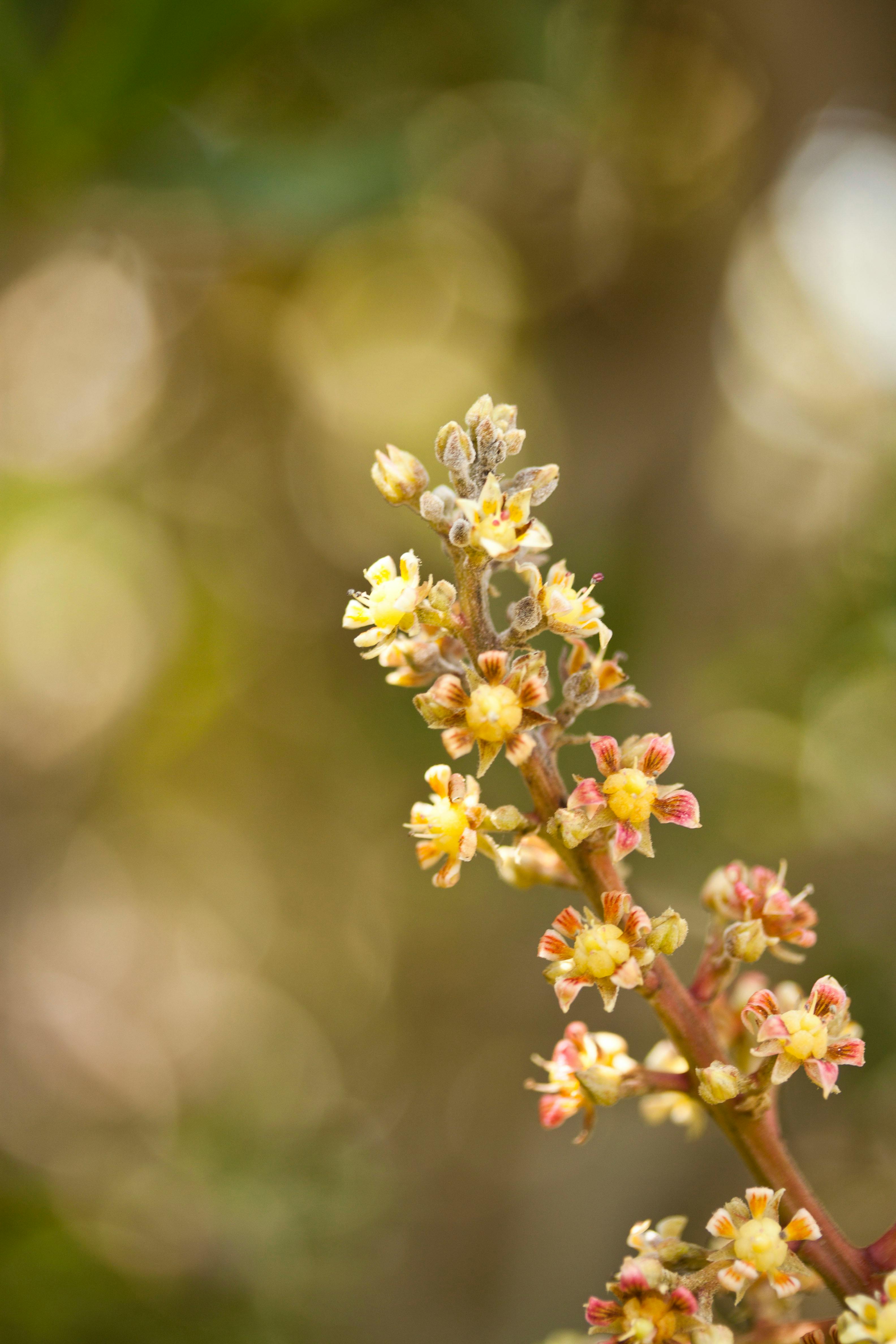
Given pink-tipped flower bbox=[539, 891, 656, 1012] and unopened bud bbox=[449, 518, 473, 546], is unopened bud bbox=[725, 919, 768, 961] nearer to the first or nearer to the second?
pink-tipped flower bbox=[539, 891, 656, 1012]

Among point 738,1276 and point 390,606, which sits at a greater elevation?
point 390,606

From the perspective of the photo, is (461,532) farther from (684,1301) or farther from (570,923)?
(684,1301)

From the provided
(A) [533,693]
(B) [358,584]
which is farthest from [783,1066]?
(B) [358,584]

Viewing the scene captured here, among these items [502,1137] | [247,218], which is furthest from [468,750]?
[502,1137]

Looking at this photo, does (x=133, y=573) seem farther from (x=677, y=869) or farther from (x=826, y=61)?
(x=826, y=61)

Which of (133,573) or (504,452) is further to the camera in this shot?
(133,573)

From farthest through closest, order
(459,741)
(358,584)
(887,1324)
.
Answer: (358,584), (459,741), (887,1324)

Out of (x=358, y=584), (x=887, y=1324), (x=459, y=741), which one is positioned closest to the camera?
(x=887, y=1324)

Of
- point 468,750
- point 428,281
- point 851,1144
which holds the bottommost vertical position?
point 851,1144
